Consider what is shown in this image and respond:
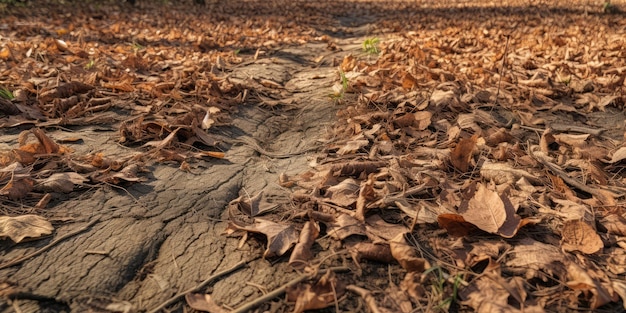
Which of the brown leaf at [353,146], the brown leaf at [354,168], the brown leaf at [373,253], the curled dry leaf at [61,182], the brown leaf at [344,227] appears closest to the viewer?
the brown leaf at [373,253]

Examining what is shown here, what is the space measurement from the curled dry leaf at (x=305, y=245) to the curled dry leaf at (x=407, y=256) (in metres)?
0.27

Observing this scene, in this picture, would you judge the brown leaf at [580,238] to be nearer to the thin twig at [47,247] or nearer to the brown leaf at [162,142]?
the thin twig at [47,247]

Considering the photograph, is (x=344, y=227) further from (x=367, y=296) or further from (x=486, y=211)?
(x=486, y=211)

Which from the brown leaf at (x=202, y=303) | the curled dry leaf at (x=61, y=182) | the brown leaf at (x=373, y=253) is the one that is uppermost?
the curled dry leaf at (x=61, y=182)

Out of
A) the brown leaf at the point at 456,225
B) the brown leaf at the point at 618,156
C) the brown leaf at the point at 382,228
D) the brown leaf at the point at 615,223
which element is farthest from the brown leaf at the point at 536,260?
the brown leaf at the point at 618,156

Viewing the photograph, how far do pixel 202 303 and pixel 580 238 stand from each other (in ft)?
4.19

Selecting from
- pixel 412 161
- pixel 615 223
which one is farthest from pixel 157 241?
pixel 615 223

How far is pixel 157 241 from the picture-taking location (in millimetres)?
1619

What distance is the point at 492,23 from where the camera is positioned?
671 centimetres

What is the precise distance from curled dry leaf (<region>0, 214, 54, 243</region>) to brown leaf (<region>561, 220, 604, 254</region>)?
1.84 meters

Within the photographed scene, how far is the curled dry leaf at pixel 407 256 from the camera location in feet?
4.64

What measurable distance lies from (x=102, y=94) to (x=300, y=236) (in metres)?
2.23

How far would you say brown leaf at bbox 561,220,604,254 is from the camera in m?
1.47

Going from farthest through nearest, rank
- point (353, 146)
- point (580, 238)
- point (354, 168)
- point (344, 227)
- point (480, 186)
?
point (353, 146)
point (354, 168)
point (480, 186)
point (344, 227)
point (580, 238)
